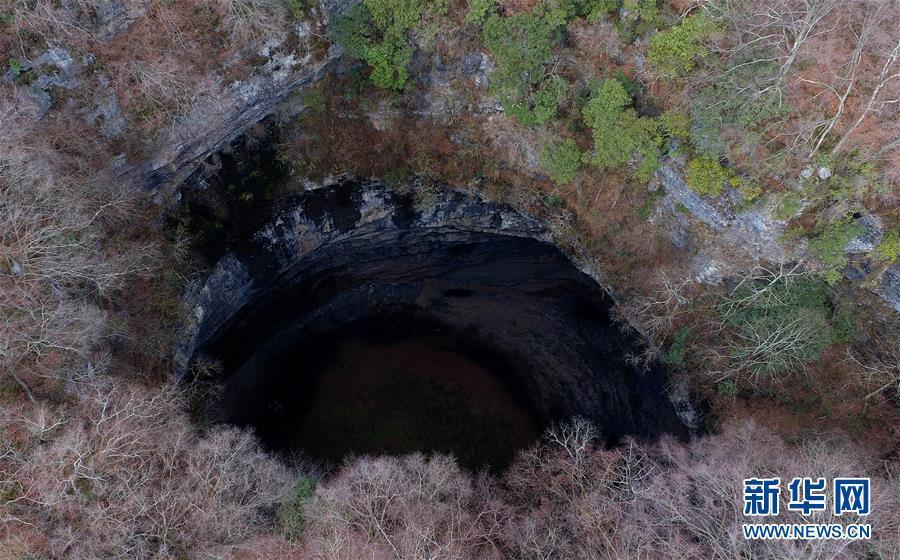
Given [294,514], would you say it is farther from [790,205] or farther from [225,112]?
[790,205]

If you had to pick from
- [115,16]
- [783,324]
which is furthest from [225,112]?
[783,324]

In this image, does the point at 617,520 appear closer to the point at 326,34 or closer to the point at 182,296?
the point at 182,296

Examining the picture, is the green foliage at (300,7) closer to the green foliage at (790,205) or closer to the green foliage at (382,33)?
the green foliage at (382,33)

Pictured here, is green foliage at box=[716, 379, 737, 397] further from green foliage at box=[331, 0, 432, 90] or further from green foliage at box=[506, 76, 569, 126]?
green foliage at box=[331, 0, 432, 90]

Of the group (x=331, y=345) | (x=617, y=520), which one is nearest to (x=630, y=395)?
(x=617, y=520)

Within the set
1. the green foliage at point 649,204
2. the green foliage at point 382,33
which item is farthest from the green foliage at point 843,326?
the green foliage at point 382,33

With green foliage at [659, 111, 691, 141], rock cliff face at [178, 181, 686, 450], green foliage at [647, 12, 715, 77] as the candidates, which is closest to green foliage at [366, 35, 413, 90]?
rock cliff face at [178, 181, 686, 450]
